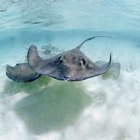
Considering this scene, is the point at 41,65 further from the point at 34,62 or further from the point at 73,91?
the point at 73,91

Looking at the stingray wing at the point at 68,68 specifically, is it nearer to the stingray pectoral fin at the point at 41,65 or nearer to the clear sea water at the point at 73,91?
the stingray pectoral fin at the point at 41,65

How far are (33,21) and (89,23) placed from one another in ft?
7.52

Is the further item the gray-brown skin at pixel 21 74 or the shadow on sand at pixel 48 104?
the gray-brown skin at pixel 21 74

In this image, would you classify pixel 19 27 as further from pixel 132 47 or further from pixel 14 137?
pixel 14 137

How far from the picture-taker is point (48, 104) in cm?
545

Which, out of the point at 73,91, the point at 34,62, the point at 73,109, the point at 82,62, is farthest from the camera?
the point at 73,91

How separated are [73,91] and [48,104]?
2.25 feet

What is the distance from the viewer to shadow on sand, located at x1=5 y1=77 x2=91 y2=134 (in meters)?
4.89

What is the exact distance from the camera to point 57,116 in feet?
16.6

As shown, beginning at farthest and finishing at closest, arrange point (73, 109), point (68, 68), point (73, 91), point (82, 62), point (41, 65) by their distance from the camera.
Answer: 1. point (73, 91)
2. point (41, 65)
3. point (73, 109)
4. point (82, 62)
5. point (68, 68)

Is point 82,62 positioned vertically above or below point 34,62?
above

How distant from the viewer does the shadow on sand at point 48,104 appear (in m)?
4.89

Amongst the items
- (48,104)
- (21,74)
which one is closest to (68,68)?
(48,104)

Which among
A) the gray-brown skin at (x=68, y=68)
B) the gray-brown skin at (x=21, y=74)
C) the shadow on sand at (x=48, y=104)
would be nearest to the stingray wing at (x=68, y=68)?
the gray-brown skin at (x=68, y=68)
